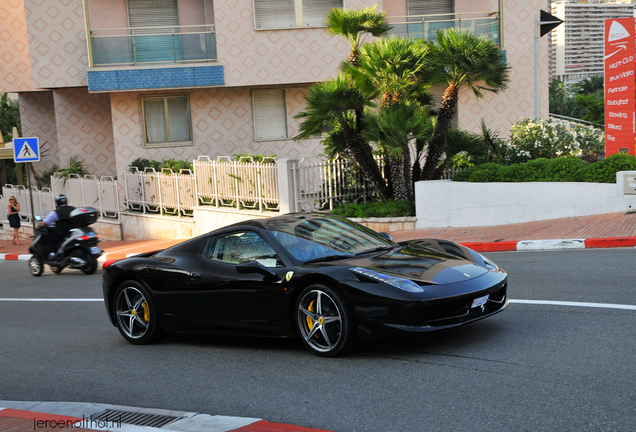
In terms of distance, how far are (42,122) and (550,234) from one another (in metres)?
21.7

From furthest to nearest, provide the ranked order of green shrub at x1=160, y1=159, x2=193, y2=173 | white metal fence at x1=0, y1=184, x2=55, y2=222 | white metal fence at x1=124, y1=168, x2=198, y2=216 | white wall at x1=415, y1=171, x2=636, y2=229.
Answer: white metal fence at x1=0, y1=184, x2=55, y2=222 < green shrub at x1=160, y1=159, x2=193, y2=173 < white metal fence at x1=124, y1=168, x2=198, y2=216 < white wall at x1=415, y1=171, x2=636, y2=229

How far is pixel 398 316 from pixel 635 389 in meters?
1.90

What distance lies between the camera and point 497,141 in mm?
17578

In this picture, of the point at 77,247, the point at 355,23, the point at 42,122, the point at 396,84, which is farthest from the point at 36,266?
the point at 42,122

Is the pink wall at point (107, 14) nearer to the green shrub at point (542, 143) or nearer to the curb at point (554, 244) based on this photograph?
the green shrub at point (542, 143)

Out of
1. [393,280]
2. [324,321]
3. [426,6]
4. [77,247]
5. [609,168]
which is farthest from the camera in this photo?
[426,6]

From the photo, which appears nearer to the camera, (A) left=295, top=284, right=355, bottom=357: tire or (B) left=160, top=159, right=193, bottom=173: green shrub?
(A) left=295, top=284, right=355, bottom=357: tire

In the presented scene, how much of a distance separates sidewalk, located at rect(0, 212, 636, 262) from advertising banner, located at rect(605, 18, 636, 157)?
243 cm

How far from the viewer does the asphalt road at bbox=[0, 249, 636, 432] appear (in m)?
4.77

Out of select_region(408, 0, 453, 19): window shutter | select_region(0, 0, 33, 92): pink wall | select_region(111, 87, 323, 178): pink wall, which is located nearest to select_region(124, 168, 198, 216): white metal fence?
select_region(111, 87, 323, 178): pink wall

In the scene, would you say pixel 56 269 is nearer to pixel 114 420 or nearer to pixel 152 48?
pixel 152 48

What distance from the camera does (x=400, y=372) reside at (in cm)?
580

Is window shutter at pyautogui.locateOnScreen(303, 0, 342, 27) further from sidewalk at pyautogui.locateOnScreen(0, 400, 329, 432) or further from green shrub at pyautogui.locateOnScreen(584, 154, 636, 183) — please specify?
sidewalk at pyautogui.locateOnScreen(0, 400, 329, 432)

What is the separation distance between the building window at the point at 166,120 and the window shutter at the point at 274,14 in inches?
147
